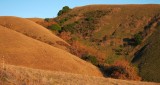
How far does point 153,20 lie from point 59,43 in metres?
27.4

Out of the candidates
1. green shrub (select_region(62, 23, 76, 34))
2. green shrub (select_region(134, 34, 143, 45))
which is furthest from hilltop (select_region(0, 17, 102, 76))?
green shrub (select_region(62, 23, 76, 34))

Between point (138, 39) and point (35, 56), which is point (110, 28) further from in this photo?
point (35, 56)

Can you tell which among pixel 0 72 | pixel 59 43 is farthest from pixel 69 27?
pixel 0 72

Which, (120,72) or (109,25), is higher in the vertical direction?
(109,25)

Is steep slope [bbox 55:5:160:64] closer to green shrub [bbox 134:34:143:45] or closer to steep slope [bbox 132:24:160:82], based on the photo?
green shrub [bbox 134:34:143:45]

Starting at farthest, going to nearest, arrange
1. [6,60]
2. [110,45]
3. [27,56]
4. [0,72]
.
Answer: [110,45]
[27,56]
[6,60]
[0,72]

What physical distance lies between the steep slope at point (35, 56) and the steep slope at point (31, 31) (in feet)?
24.6

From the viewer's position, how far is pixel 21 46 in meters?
41.2

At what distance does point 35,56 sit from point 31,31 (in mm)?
16739

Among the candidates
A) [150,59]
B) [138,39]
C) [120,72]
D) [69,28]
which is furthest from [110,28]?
[120,72]

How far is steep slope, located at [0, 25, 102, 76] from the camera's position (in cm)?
3678

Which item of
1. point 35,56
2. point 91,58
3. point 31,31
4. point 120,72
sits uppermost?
point 35,56

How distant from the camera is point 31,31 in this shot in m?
55.2

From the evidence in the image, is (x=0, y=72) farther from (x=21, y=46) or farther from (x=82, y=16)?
(x=82, y=16)
